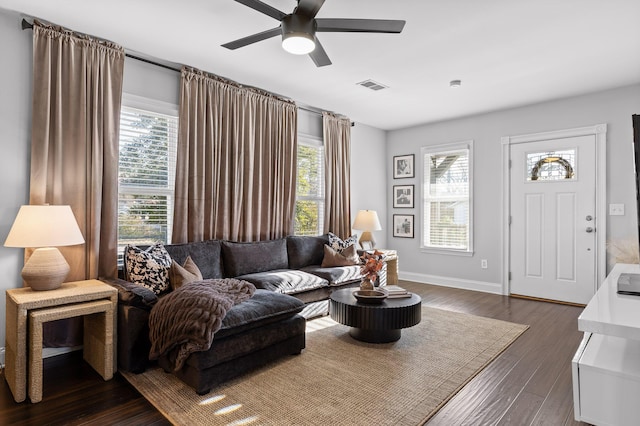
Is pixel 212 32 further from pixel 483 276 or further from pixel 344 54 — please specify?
pixel 483 276

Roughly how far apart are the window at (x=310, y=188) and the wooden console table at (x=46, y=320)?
2.71 m

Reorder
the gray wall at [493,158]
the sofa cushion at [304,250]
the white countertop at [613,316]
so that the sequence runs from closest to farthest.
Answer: the white countertop at [613,316]
the gray wall at [493,158]
the sofa cushion at [304,250]

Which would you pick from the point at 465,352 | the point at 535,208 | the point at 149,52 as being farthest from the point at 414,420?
the point at 535,208

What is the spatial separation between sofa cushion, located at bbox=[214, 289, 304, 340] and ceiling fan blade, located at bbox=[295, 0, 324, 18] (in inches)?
76.4

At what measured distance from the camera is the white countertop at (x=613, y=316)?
4.80 feet

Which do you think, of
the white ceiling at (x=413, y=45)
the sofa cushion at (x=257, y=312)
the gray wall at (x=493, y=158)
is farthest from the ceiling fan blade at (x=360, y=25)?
the gray wall at (x=493, y=158)

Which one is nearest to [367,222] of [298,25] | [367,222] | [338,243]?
[367,222]

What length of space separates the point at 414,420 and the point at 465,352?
3.88ft

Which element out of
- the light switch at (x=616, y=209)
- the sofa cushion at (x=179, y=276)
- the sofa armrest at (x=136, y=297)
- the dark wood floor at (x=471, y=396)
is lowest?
the dark wood floor at (x=471, y=396)

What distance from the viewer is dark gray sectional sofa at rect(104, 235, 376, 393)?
2.38m

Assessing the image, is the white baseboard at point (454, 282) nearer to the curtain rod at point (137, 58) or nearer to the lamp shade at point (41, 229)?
the curtain rod at point (137, 58)

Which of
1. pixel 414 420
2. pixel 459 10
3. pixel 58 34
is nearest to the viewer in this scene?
pixel 414 420

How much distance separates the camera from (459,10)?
8.57 ft

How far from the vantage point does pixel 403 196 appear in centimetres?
629
